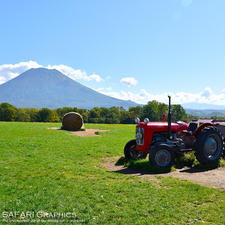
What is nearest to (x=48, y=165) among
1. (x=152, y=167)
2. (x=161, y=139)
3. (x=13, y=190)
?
(x=13, y=190)

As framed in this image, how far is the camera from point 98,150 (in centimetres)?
1256

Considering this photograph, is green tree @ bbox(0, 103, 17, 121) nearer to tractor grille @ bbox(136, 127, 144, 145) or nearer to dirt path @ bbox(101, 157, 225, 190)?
dirt path @ bbox(101, 157, 225, 190)

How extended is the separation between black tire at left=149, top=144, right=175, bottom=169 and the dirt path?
454 mm

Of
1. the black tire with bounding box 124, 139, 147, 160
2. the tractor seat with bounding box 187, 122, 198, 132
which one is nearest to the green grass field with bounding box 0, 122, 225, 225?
the black tire with bounding box 124, 139, 147, 160

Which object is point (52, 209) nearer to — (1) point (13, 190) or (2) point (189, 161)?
(1) point (13, 190)

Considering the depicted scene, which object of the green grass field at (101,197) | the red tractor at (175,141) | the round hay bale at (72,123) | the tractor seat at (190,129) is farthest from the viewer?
the round hay bale at (72,123)

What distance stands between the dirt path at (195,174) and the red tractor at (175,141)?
0.52 meters

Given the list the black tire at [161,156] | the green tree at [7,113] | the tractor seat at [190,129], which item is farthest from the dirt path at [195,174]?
the green tree at [7,113]

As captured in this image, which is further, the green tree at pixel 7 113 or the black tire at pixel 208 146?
the green tree at pixel 7 113

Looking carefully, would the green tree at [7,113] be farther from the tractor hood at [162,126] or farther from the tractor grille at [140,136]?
the tractor hood at [162,126]

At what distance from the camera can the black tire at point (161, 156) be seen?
8383 mm

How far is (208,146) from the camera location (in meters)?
9.15

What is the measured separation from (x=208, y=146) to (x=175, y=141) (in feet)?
4.42

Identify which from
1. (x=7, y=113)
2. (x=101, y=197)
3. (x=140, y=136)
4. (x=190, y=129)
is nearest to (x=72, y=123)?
(x=140, y=136)
